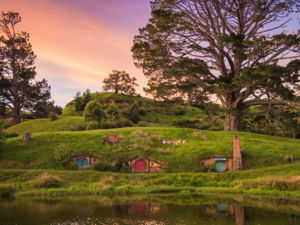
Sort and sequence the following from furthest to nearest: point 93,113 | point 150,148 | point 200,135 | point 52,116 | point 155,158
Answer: point 52,116, point 93,113, point 200,135, point 150,148, point 155,158

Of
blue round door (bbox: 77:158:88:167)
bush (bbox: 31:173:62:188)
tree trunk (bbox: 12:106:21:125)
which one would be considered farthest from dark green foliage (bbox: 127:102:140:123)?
bush (bbox: 31:173:62:188)

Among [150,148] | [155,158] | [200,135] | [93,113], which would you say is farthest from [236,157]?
[93,113]

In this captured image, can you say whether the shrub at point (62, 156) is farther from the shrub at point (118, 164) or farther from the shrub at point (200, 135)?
the shrub at point (200, 135)

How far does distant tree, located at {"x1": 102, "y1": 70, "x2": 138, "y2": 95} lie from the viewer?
11662cm

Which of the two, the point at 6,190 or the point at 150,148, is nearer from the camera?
the point at 6,190

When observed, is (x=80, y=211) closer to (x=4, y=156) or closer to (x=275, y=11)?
(x=4, y=156)

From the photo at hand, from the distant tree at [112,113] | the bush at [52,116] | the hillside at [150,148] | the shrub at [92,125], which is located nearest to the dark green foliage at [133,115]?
the distant tree at [112,113]

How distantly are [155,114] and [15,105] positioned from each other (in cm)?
4319

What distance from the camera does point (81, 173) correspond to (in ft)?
119

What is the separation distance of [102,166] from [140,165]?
521cm

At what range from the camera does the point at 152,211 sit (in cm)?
2255

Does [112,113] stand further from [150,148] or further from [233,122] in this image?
[233,122]

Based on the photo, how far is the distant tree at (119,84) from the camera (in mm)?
116625

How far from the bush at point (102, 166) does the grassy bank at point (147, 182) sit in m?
1.92
